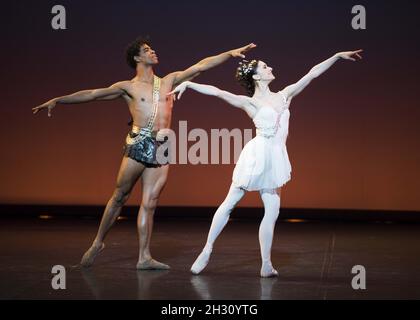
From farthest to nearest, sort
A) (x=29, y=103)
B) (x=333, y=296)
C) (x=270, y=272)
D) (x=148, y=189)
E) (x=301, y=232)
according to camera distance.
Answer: (x=29, y=103) < (x=301, y=232) < (x=148, y=189) < (x=270, y=272) < (x=333, y=296)

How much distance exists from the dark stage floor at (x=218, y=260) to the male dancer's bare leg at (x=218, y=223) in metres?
0.07

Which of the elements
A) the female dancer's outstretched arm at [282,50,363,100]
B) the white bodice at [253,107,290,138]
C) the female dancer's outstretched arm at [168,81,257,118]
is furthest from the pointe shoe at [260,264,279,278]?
the female dancer's outstretched arm at [282,50,363,100]

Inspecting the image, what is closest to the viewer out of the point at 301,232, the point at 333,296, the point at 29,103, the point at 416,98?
the point at 333,296

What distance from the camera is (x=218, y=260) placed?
18.3 feet

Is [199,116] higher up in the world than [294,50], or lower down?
lower down

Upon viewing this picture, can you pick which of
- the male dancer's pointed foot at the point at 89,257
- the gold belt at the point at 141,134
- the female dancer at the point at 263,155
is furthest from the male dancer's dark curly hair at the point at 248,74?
the male dancer's pointed foot at the point at 89,257

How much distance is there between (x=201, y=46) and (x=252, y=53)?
1.73ft

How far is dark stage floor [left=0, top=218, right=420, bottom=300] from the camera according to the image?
174 inches

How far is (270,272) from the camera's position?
4867 millimetres

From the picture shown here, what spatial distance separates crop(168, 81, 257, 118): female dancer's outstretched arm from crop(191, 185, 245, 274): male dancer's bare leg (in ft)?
1.63

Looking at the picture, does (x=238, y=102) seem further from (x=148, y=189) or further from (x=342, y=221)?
(x=342, y=221)

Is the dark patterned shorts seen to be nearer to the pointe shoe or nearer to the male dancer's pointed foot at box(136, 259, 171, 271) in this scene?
the male dancer's pointed foot at box(136, 259, 171, 271)

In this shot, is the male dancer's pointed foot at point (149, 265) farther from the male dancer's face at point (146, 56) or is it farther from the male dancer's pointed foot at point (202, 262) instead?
the male dancer's face at point (146, 56)

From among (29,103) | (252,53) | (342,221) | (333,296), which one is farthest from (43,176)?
(333,296)
